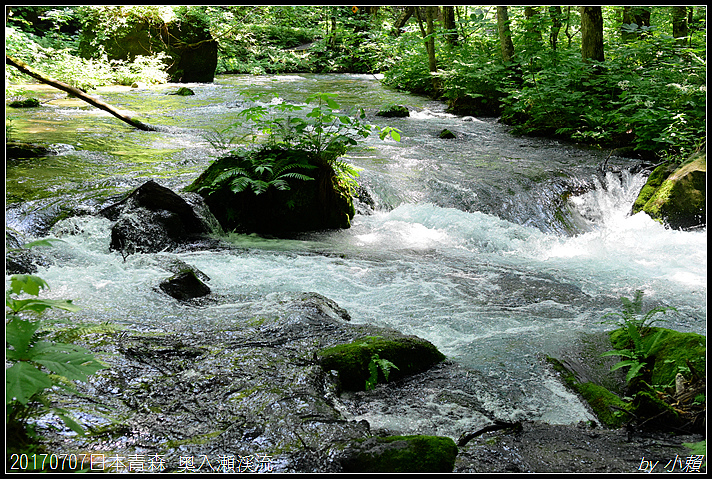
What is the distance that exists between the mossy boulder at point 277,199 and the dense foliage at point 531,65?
4.57 meters

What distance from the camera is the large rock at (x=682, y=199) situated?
7.87 metres

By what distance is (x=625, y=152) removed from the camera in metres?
10.9

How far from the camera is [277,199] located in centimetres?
725

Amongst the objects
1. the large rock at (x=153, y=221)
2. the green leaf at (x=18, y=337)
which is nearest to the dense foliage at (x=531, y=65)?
the large rock at (x=153, y=221)

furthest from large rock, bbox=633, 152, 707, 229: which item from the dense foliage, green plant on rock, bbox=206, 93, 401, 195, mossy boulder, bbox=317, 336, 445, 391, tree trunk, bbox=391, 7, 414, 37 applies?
tree trunk, bbox=391, 7, 414, 37

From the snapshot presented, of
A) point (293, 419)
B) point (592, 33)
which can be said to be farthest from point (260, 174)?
point (592, 33)

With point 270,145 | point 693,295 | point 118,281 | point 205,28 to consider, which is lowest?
point 693,295

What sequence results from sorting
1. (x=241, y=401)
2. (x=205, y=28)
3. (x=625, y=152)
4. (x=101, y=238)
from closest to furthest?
(x=241, y=401) → (x=101, y=238) → (x=625, y=152) → (x=205, y=28)

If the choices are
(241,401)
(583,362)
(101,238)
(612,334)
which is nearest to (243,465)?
(241,401)

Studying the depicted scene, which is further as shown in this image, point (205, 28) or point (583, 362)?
point (205, 28)

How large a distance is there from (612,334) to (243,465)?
3263mm

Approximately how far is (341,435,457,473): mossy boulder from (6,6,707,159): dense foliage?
900 cm

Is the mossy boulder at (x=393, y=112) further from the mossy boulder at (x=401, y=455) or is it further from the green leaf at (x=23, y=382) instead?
the green leaf at (x=23, y=382)

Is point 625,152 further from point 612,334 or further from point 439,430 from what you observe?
point 439,430
